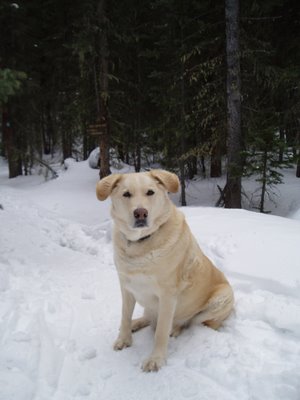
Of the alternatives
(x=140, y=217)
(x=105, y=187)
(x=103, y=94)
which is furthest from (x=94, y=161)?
(x=140, y=217)

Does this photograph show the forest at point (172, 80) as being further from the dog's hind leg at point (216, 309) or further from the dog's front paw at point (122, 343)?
the dog's hind leg at point (216, 309)

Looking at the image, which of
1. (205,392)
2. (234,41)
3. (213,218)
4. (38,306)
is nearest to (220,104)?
(234,41)

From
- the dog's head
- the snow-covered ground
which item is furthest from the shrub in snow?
the dog's head

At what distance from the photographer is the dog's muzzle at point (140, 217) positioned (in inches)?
108

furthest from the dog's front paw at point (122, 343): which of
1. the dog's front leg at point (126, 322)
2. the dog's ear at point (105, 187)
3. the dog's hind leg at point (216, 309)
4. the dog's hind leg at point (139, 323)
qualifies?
the dog's ear at point (105, 187)

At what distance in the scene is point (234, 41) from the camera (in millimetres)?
8984

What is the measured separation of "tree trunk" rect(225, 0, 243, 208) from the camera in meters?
8.91

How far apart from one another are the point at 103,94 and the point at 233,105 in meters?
5.30

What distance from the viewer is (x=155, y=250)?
9.70 feet

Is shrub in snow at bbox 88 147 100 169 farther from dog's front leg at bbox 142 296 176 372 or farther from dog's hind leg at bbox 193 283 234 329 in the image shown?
dog's front leg at bbox 142 296 176 372

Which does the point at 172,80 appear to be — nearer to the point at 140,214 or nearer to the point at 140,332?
the point at 140,332

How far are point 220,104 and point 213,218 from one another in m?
5.36

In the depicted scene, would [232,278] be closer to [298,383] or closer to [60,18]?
[298,383]

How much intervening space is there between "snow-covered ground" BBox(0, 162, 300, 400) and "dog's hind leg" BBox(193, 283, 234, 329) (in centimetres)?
11
